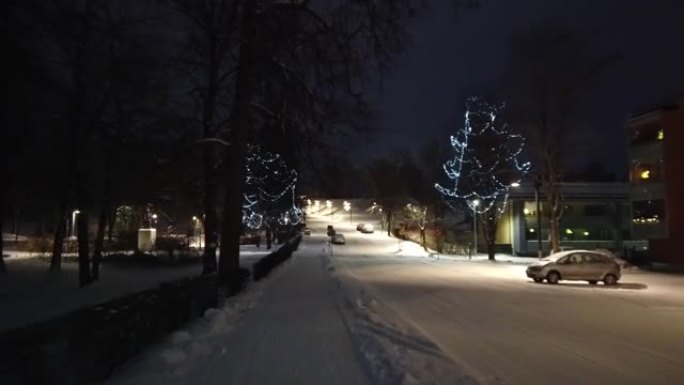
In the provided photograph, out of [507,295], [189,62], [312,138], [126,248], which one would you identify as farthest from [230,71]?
[126,248]

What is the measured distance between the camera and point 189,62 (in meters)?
27.4

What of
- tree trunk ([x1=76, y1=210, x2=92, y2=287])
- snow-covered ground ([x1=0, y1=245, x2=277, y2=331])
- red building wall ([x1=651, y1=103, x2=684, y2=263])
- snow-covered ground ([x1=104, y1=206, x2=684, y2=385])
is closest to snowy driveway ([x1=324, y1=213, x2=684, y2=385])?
snow-covered ground ([x1=104, y1=206, x2=684, y2=385])

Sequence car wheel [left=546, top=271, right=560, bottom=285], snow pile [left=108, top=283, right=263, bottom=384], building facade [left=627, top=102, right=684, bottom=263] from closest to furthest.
A: snow pile [left=108, top=283, right=263, bottom=384], car wheel [left=546, top=271, right=560, bottom=285], building facade [left=627, top=102, right=684, bottom=263]

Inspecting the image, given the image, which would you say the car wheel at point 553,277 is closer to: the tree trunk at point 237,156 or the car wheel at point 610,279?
the car wheel at point 610,279

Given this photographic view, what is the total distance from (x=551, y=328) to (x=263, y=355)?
24.0ft

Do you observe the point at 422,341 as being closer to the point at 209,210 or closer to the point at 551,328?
the point at 551,328

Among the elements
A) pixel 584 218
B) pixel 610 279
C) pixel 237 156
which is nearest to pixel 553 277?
pixel 610 279

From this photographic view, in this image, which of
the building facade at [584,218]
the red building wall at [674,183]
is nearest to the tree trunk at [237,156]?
the red building wall at [674,183]

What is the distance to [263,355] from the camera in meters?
11.5

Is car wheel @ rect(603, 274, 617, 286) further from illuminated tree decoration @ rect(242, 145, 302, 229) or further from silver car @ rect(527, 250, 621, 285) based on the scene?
illuminated tree decoration @ rect(242, 145, 302, 229)

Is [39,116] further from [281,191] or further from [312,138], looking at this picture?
[281,191]

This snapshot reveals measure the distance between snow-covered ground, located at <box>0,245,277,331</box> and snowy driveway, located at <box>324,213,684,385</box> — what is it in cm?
886

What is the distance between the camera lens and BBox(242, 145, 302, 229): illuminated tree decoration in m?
53.2

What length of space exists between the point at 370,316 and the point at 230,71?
1444 cm
